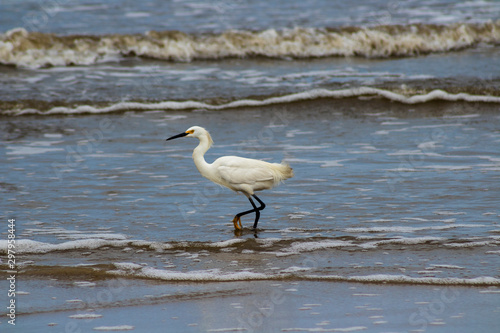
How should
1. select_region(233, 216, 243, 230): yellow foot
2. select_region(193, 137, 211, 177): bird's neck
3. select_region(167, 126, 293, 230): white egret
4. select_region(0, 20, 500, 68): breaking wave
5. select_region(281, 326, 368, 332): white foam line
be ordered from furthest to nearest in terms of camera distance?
select_region(0, 20, 500, 68): breaking wave → select_region(193, 137, 211, 177): bird's neck → select_region(167, 126, 293, 230): white egret → select_region(233, 216, 243, 230): yellow foot → select_region(281, 326, 368, 332): white foam line

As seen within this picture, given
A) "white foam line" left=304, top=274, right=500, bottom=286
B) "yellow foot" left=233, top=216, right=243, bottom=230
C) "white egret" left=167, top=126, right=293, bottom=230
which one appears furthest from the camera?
"white egret" left=167, top=126, right=293, bottom=230

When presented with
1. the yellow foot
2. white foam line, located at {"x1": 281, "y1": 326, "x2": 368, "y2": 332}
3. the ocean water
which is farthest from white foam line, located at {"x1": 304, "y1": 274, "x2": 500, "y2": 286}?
the yellow foot

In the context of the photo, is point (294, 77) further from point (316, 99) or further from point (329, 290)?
point (329, 290)

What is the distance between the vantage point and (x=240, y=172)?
6.85m

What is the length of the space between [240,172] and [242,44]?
10315mm

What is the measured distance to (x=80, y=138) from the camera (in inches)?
413

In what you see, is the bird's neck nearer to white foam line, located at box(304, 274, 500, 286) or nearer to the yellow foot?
the yellow foot

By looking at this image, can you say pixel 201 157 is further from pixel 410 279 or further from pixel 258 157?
pixel 410 279

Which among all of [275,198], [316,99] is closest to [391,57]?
[316,99]

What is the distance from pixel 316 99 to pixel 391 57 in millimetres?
4667

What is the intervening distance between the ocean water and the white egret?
0.36m

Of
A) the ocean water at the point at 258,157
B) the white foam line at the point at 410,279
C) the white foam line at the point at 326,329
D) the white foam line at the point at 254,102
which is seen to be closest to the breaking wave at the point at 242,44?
the ocean water at the point at 258,157

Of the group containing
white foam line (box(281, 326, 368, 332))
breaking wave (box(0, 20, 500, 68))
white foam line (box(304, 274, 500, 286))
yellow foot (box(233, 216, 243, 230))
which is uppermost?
breaking wave (box(0, 20, 500, 68))

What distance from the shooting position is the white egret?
685 centimetres
